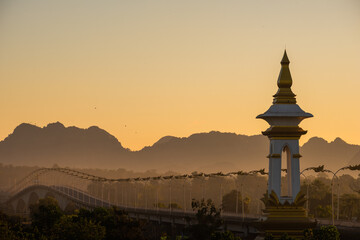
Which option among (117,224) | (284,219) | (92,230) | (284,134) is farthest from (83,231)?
(284,134)

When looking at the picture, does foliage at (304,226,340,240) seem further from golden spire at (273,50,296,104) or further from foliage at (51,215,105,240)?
foliage at (51,215,105,240)

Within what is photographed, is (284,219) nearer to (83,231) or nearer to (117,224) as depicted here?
(83,231)

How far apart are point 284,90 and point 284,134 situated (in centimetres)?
395

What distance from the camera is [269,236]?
7138 centimetres

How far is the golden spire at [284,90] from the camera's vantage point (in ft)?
246

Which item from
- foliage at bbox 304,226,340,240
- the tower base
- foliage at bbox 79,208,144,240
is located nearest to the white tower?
the tower base

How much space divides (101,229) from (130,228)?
4.13 m

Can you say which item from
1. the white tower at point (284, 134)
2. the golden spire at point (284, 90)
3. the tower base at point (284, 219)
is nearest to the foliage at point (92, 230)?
the tower base at point (284, 219)

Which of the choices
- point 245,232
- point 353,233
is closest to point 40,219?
point 245,232

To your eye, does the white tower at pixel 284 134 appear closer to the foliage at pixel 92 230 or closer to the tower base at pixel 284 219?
the tower base at pixel 284 219

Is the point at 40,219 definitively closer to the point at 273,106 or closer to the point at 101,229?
the point at 101,229

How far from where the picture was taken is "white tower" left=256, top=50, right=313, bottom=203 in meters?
73.6

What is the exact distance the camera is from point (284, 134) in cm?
7406

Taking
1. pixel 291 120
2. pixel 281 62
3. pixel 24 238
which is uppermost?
pixel 281 62
